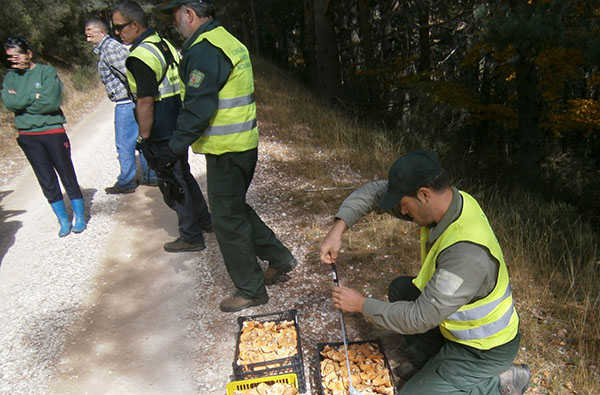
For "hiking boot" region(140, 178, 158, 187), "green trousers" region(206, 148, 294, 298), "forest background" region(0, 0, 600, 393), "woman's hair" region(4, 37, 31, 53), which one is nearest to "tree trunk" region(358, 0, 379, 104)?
"forest background" region(0, 0, 600, 393)

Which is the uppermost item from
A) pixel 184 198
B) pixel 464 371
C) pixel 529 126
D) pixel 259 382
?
pixel 184 198

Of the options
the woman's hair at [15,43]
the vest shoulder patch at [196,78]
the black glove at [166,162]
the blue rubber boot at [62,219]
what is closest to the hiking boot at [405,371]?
the vest shoulder patch at [196,78]

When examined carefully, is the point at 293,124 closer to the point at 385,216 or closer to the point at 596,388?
the point at 385,216

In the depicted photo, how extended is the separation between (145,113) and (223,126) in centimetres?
119

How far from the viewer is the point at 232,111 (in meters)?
3.17

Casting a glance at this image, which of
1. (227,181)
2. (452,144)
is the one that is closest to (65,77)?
(452,144)

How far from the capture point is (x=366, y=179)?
20.6ft

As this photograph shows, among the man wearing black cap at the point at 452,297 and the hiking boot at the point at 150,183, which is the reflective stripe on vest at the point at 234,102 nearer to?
the man wearing black cap at the point at 452,297

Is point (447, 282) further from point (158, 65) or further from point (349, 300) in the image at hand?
point (158, 65)

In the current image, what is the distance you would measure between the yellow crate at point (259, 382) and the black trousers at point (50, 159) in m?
3.38

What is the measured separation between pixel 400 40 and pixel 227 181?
47.9ft

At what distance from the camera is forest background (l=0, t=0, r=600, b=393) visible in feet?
12.3

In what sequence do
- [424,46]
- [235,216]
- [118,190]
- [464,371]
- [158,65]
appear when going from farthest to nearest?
1. [424,46]
2. [118,190]
3. [158,65]
4. [235,216]
5. [464,371]

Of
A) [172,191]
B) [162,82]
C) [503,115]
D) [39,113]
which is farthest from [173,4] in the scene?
[503,115]
